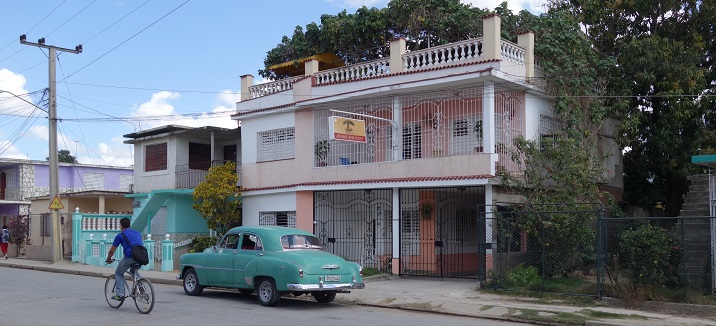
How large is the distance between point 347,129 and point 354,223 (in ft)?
14.1

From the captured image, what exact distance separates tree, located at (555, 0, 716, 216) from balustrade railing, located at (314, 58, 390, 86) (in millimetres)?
7456

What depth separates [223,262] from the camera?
1536cm

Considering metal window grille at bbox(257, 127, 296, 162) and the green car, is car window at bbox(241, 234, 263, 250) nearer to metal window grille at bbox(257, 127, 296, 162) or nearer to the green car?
the green car

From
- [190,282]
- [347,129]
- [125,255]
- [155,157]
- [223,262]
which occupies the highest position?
[347,129]

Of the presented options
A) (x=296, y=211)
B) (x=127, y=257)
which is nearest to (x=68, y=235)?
(x=296, y=211)

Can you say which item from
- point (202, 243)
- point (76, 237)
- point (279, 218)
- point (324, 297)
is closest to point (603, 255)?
point (324, 297)

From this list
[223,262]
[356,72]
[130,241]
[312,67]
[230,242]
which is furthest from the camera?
[312,67]

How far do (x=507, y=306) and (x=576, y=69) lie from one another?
376 inches

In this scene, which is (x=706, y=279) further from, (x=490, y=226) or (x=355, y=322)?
(x=355, y=322)

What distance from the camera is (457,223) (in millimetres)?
23188

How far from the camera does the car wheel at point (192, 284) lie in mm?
16141

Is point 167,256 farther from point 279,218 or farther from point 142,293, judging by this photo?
point 142,293

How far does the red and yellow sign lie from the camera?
20.3m

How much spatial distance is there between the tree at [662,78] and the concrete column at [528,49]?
3.11m
